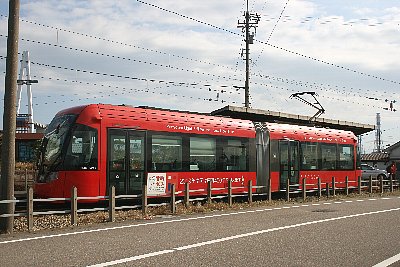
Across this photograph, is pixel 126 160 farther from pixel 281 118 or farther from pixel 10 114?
pixel 281 118

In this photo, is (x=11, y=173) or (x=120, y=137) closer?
(x=11, y=173)

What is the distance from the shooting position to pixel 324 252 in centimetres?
861

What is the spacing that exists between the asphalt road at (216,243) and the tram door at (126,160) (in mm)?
2397

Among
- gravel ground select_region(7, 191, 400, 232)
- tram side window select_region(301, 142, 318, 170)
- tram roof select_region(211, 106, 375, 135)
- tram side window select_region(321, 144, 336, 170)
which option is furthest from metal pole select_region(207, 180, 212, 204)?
tram side window select_region(321, 144, 336, 170)

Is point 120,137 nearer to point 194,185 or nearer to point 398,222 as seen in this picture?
point 194,185

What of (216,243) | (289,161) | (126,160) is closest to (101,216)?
(126,160)

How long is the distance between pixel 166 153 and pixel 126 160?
5.93ft

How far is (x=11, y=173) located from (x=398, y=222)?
33.2 ft

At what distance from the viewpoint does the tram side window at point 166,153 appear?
16.5 metres

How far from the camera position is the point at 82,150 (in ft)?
48.5

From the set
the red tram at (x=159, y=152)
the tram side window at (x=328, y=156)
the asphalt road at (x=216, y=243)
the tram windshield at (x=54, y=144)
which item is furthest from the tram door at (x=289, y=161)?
the tram windshield at (x=54, y=144)

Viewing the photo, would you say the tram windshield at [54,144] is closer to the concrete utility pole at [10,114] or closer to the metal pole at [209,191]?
the concrete utility pole at [10,114]

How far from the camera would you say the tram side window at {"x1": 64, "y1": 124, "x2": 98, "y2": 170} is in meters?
14.7

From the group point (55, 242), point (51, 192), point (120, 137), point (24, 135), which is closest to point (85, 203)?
point (51, 192)
